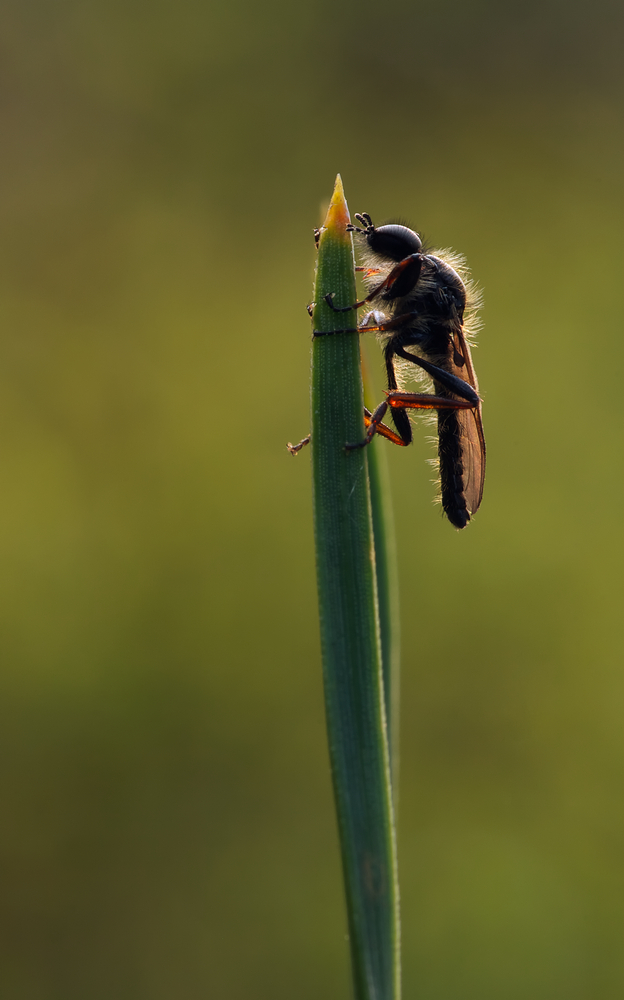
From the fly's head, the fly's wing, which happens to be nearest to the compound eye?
the fly's head

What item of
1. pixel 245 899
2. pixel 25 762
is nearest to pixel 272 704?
pixel 245 899

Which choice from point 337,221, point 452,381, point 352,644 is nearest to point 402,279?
point 452,381

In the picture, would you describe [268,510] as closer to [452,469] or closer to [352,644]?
[452,469]

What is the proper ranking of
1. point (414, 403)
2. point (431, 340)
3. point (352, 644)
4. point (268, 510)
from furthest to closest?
point (268, 510)
point (431, 340)
point (414, 403)
point (352, 644)

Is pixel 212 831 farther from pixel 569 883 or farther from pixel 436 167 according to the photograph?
pixel 436 167

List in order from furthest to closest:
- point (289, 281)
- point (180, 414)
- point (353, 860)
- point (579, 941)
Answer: point (289, 281) → point (180, 414) → point (579, 941) → point (353, 860)

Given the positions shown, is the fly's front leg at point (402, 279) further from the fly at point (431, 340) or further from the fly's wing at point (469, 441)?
the fly's wing at point (469, 441)

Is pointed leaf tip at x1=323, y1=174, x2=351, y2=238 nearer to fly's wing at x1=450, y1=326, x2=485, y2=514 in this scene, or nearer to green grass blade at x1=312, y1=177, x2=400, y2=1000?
green grass blade at x1=312, y1=177, x2=400, y2=1000
